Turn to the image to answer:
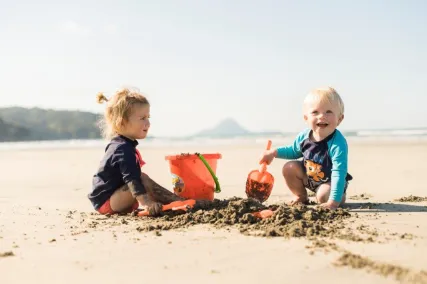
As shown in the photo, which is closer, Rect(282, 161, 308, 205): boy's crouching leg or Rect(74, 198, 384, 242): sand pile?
Rect(74, 198, 384, 242): sand pile

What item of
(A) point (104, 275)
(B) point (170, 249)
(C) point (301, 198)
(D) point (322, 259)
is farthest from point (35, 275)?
(C) point (301, 198)

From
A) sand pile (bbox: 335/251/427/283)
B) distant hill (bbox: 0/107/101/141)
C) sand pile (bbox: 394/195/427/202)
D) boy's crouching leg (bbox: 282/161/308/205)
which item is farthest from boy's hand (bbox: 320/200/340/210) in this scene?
distant hill (bbox: 0/107/101/141)

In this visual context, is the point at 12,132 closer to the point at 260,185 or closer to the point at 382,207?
the point at 260,185

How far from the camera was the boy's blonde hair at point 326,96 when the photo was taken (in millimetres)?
3715

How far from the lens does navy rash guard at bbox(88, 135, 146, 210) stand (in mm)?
3480

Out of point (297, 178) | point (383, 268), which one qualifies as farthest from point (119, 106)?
point (383, 268)

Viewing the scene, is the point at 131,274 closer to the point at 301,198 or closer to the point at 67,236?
the point at 67,236

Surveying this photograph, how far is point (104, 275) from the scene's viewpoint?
201cm

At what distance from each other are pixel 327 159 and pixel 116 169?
168 centimetres

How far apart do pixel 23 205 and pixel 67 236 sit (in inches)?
64.9

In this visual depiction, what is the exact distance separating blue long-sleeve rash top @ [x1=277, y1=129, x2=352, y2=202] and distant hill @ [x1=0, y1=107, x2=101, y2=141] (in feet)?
103

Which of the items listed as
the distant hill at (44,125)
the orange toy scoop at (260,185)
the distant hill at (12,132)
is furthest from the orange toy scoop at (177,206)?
the distant hill at (12,132)

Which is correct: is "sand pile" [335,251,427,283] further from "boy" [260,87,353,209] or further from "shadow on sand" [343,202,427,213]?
"shadow on sand" [343,202,427,213]

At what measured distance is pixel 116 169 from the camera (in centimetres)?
361
